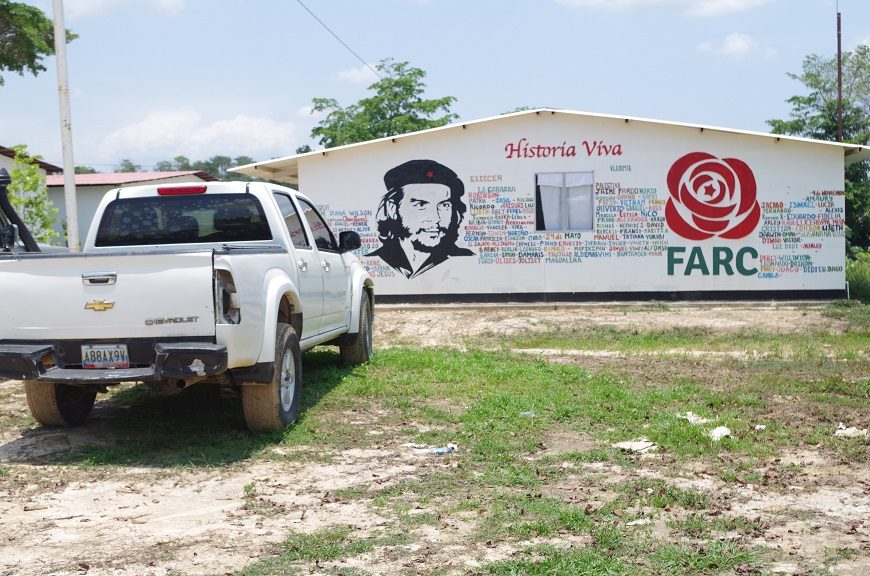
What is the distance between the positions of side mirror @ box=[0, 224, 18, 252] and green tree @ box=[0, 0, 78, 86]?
581 inches

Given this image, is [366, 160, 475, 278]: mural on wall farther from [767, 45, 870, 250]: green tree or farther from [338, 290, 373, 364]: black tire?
[767, 45, 870, 250]: green tree

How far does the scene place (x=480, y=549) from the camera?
15.0 ft

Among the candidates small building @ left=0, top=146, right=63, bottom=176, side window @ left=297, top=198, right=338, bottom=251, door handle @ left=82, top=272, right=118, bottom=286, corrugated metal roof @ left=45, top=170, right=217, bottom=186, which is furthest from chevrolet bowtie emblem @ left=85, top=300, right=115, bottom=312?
corrugated metal roof @ left=45, top=170, right=217, bottom=186

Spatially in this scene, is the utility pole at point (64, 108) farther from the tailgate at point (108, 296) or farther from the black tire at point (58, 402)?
the tailgate at point (108, 296)

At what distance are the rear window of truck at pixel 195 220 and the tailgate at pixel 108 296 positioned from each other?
1.63 metres

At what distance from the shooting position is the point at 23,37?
2322cm

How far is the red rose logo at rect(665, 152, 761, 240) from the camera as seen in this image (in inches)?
684

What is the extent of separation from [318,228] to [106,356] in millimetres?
3299

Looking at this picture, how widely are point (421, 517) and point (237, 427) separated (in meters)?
2.86

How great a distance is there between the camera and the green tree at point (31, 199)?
1771cm

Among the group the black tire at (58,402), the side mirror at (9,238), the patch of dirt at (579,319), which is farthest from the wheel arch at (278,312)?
the patch of dirt at (579,319)

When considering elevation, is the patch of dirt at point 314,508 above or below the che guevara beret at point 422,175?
below

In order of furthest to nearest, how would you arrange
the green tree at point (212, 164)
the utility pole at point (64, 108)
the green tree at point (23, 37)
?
1. the green tree at point (212, 164)
2. the green tree at point (23, 37)
3. the utility pole at point (64, 108)

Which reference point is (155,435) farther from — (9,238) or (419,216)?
(419,216)
